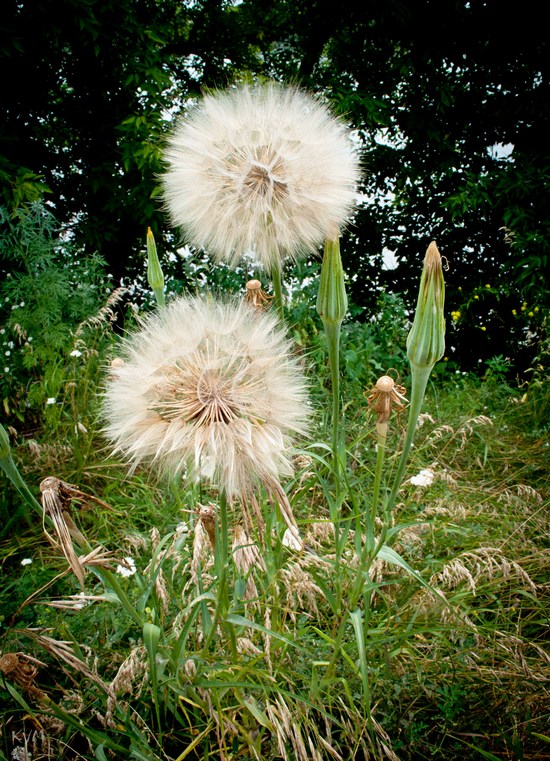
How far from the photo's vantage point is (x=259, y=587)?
5.78ft

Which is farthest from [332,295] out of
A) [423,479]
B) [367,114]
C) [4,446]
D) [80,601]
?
[367,114]

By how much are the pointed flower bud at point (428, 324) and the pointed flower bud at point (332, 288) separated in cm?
20

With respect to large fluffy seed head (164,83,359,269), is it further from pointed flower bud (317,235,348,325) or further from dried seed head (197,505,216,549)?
dried seed head (197,505,216,549)

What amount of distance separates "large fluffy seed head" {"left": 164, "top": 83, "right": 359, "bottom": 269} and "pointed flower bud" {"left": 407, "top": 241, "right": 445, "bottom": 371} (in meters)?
0.34

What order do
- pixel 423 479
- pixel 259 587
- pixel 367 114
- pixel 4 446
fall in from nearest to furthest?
pixel 4 446, pixel 259 587, pixel 423 479, pixel 367 114

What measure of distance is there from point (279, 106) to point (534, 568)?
65.4 inches

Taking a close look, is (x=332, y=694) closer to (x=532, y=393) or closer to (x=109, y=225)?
(x=532, y=393)

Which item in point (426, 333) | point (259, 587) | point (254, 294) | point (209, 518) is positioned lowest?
point (259, 587)

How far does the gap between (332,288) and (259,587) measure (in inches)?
37.8

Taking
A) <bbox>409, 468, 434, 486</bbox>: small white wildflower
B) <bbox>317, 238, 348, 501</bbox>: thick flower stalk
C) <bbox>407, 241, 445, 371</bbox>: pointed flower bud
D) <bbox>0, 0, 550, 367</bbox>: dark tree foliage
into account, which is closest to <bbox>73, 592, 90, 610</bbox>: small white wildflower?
<bbox>317, 238, 348, 501</bbox>: thick flower stalk

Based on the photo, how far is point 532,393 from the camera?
3.21 m

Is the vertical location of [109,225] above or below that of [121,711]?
above

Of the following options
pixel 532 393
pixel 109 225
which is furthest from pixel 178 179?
pixel 109 225

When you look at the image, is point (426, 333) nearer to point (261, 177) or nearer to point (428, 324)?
point (428, 324)
